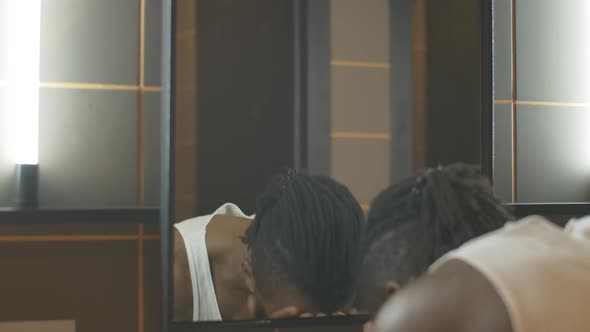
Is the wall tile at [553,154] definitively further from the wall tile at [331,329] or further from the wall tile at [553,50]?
the wall tile at [331,329]

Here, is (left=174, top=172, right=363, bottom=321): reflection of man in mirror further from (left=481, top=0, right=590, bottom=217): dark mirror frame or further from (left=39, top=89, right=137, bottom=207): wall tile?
(left=481, top=0, right=590, bottom=217): dark mirror frame

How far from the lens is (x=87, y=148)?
1362mm

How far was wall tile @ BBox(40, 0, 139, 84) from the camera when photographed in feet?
4.46

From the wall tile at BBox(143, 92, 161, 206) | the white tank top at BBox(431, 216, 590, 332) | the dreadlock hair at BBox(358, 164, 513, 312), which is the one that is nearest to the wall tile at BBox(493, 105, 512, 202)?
the wall tile at BBox(143, 92, 161, 206)

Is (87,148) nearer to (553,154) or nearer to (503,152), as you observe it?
(503,152)

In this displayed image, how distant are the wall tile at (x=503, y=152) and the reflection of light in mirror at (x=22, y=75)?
2.76 ft

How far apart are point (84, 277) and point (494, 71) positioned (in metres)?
0.84

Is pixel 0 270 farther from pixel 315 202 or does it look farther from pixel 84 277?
pixel 315 202

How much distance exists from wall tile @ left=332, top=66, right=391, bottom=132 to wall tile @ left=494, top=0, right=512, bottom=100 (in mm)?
251

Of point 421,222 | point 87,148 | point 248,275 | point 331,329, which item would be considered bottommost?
point 331,329

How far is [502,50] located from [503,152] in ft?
0.65

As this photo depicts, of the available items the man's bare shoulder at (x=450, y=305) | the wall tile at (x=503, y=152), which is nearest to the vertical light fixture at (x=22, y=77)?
the wall tile at (x=503, y=152)

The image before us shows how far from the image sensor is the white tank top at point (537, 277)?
0.45m

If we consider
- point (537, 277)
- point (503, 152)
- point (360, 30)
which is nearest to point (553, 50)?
point (503, 152)
